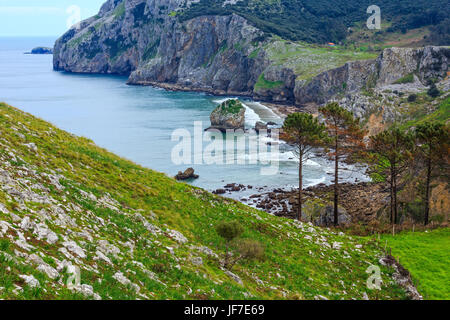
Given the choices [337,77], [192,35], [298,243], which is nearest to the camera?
[298,243]

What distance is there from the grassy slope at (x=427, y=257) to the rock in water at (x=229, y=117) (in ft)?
260

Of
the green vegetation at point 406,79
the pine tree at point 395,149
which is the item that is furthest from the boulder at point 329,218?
the green vegetation at point 406,79

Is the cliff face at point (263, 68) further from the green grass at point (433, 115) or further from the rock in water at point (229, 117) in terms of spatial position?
the rock in water at point (229, 117)

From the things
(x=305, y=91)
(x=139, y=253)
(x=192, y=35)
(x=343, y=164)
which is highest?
(x=192, y=35)

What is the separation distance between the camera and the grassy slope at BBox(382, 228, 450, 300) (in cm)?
2553

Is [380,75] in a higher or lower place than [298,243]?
higher

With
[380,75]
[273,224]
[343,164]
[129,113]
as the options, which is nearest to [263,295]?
[273,224]

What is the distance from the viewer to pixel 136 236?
20219mm

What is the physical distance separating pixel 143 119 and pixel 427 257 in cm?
10746

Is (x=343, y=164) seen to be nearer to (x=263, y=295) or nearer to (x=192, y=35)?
(x=263, y=295)

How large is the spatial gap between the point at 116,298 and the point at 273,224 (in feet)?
61.9

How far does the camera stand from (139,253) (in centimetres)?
1853

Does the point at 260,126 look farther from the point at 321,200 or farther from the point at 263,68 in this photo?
the point at 263,68

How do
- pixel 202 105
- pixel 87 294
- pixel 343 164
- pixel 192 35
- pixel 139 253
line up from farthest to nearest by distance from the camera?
1. pixel 192 35
2. pixel 202 105
3. pixel 343 164
4. pixel 139 253
5. pixel 87 294
